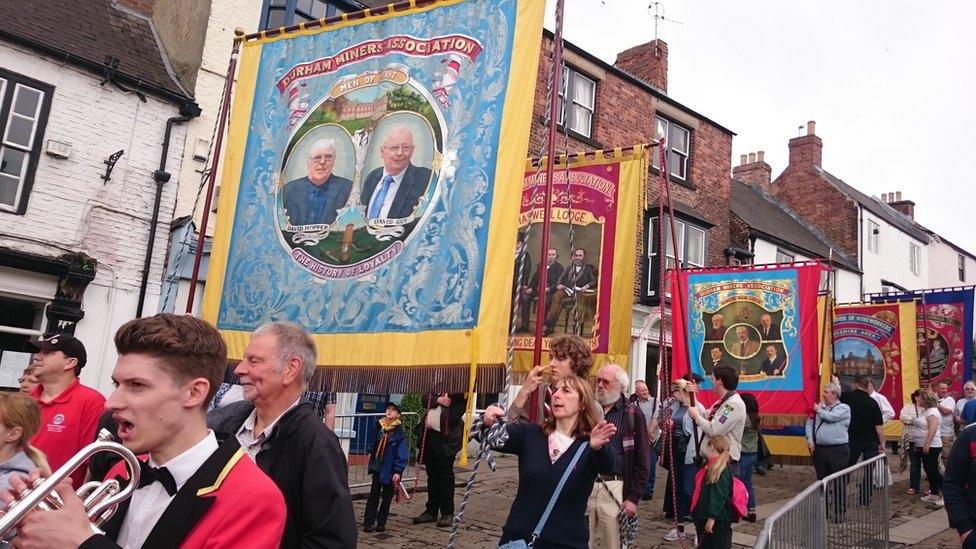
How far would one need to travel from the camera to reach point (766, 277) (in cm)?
1111

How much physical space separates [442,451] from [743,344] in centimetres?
523

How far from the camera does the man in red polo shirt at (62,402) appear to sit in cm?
452

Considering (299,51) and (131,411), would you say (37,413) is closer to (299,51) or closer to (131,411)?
(131,411)

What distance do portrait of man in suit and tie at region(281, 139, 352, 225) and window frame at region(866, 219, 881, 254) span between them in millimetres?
29872

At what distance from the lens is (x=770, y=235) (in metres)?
23.4

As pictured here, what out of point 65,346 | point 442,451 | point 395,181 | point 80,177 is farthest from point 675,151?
point 65,346

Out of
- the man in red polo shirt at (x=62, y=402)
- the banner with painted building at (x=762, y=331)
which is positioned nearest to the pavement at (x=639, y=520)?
the banner with painted building at (x=762, y=331)

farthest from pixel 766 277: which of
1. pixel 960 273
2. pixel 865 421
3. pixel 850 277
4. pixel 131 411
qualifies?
pixel 960 273

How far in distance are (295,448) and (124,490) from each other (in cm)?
92

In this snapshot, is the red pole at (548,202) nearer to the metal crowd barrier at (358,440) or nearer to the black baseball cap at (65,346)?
the black baseball cap at (65,346)

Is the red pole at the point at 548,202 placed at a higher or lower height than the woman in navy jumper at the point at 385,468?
higher

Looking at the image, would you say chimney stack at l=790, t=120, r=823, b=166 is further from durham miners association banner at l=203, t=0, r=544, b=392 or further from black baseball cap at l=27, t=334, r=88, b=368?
black baseball cap at l=27, t=334, r=88, b=368

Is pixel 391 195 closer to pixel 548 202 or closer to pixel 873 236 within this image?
pixel 548 202

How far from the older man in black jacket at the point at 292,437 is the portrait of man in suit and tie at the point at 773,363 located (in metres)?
9.27
